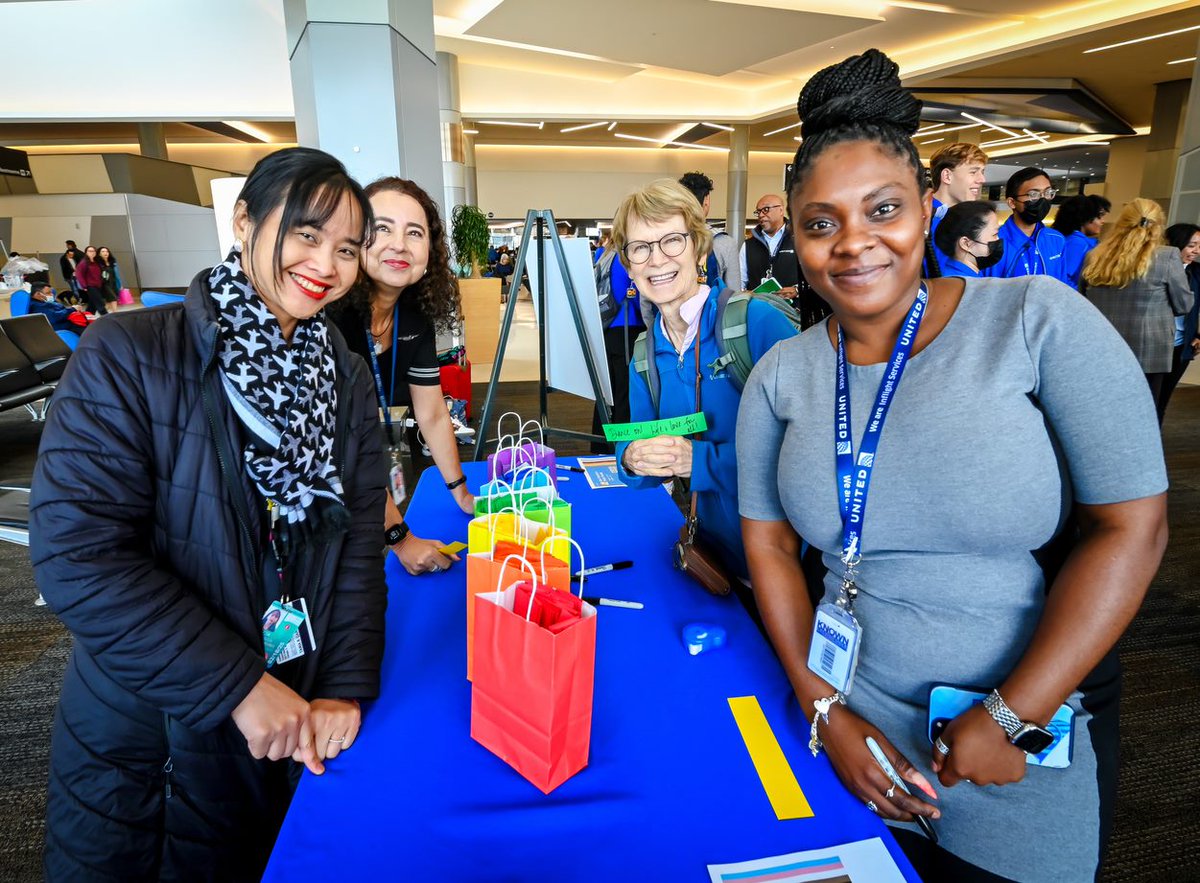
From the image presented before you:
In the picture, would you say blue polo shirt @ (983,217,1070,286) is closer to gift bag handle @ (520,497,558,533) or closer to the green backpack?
the green backpack

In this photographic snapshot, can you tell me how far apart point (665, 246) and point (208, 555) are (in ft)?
3.87

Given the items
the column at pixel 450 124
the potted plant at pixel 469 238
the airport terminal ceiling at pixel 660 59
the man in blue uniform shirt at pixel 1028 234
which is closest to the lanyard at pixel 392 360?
the man in blue uniform shirt at pixel 1028 234

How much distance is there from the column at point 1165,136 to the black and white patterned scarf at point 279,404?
1542 cm

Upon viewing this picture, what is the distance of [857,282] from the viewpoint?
36.6 inches

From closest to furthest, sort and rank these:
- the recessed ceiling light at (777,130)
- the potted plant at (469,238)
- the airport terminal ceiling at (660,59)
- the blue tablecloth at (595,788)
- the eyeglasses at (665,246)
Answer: the blue tablecloth at (595,788) < the eyeglasses at (665,246) < the potted plant at (469,238) < the airport terminal ceiling at (660,59) < the recessed ceiling light at (777,130)

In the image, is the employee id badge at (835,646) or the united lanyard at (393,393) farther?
the united lanyard at (393,393)

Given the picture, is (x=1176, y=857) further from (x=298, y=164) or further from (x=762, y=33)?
(x=762, y=33)

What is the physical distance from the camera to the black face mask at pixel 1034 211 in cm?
396

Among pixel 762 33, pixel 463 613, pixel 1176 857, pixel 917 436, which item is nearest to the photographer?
pixel 917 436

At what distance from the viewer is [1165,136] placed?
39.2ft

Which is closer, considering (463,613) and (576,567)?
(463,613)

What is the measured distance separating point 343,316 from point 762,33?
9.40 m

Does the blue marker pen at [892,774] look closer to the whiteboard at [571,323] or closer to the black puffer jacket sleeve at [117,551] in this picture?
the black puffer jacket sleeve at [117,551]

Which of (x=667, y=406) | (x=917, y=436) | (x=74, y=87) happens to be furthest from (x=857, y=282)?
(x=74, y=87)
